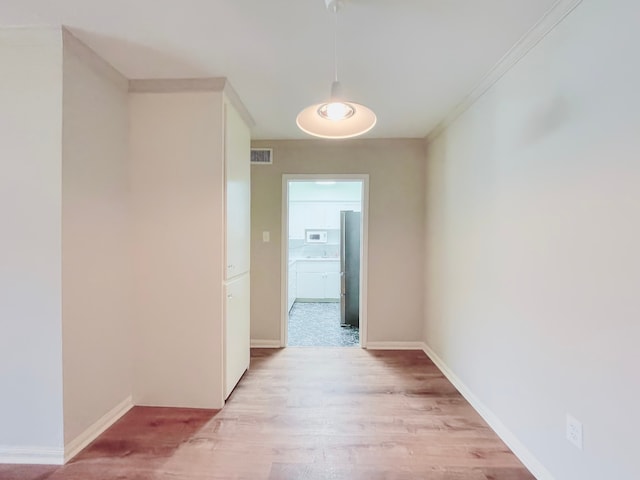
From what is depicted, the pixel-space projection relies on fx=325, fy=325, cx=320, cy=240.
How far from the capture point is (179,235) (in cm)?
231

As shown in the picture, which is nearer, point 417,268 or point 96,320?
point 96,320

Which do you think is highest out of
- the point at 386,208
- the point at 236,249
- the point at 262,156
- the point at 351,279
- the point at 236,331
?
the point at 262,156

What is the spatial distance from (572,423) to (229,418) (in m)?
1.96

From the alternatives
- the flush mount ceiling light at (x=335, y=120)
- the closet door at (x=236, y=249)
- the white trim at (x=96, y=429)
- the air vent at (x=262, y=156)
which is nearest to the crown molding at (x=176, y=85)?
the closet door at (x=236, y=249)

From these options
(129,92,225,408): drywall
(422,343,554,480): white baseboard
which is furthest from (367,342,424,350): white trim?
(129,92,225,408): drywall

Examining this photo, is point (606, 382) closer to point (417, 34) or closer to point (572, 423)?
point (572, 423)

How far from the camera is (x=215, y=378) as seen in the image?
7.67ft

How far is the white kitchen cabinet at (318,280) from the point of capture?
6258mm

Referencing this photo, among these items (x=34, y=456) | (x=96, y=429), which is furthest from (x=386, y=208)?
(x=34, y=456)

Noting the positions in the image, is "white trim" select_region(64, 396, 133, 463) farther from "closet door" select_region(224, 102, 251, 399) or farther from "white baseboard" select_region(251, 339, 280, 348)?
"white baseboard" select_region(251, 339, 280, 348)

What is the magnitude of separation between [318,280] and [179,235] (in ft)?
13.6

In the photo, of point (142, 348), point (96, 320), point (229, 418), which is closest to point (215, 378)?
point (229, 418)

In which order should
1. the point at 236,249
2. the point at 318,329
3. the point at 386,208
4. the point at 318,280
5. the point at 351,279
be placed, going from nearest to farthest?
the point at 236,249 → the point at 386,208 → the point at 318,329 → the point at 351,279 → the point at 318,280

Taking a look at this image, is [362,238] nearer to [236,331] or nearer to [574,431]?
[236,331]
